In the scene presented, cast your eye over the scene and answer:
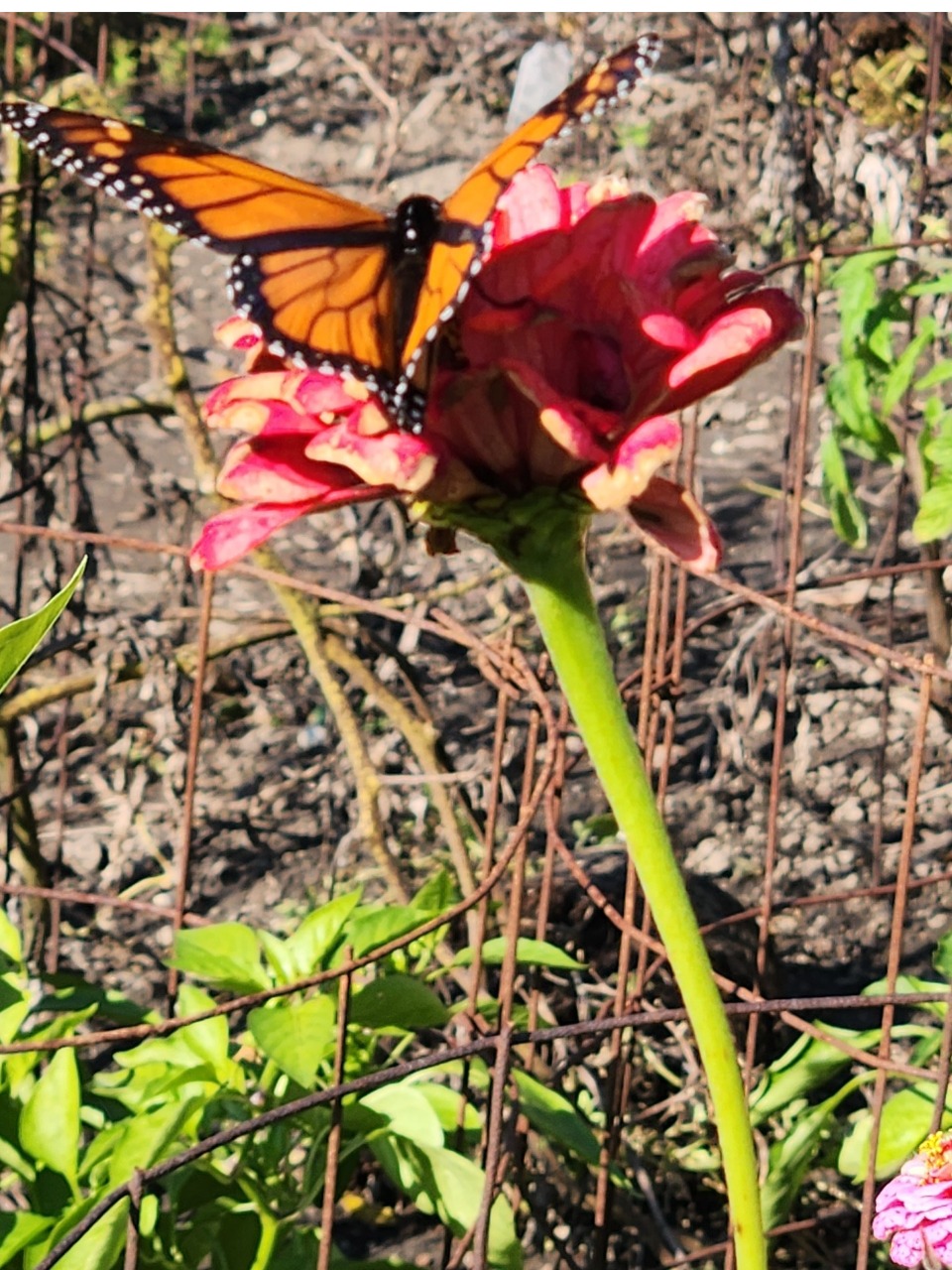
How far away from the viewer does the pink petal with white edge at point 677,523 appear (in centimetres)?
56

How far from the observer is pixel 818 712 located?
255 cm

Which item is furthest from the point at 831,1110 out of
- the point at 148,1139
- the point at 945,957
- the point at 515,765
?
the point at 515,765

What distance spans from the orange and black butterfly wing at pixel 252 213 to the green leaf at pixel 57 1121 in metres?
0.46

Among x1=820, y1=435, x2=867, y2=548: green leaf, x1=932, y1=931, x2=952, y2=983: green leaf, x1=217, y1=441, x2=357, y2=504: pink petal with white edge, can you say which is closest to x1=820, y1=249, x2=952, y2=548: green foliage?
x1=820, y1=435, x2=867, y2=548: green leaf

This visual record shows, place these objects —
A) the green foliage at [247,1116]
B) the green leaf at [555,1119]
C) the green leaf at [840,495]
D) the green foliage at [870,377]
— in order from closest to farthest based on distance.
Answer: the green foliage at [247,1116]
the green leaf at [555,1119]
the green foliage at [870,377]
the green leaf at [840,495]

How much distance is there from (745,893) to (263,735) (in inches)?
35.7

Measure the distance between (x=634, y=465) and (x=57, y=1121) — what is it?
0.58 metres

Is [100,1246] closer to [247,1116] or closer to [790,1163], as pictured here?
[247,1116]

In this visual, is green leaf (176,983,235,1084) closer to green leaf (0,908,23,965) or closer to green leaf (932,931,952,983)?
green leaf (0,908,23,965)

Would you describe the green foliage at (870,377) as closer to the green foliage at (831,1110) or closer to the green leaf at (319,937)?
the green foliage at (831,1110)

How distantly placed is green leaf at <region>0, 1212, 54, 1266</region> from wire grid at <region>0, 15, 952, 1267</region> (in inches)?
2.4

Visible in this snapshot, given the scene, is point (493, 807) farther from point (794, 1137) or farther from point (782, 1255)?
point (782, 1255)

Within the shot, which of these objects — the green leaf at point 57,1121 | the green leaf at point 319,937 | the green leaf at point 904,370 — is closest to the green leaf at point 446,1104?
the green leaf at point 319,937

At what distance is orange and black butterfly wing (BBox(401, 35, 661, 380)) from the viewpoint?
57cm
